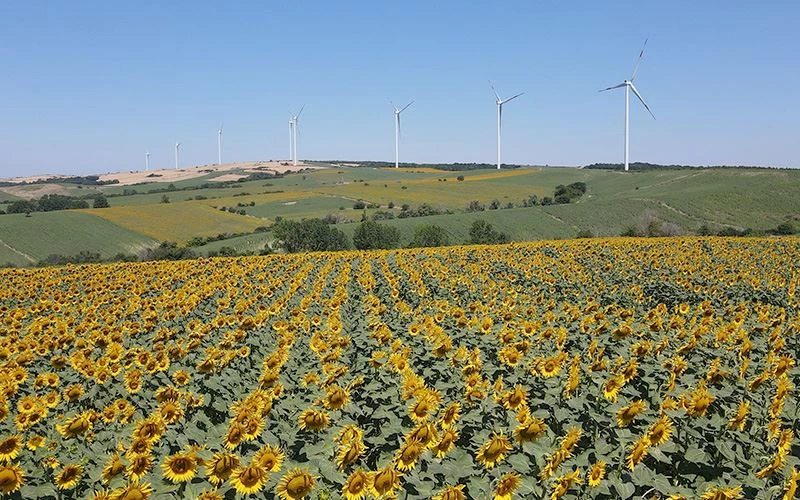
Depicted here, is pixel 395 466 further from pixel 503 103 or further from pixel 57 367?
pixel 503 103

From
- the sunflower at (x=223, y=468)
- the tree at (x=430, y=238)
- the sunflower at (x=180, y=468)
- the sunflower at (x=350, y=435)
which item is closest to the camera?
the sunflower at (x=223, y=468)

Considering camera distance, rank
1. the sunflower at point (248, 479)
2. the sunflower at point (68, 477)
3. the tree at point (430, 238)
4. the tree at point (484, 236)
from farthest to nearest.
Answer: the tree at point (430, 238) → the tree at point (484, 236) → the sunflower at point (68, 477) → the sunflower at point (248, 479)

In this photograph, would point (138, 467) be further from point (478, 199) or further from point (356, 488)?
point (478, 199)

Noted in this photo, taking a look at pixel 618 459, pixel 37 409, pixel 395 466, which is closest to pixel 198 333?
pixel 37 409

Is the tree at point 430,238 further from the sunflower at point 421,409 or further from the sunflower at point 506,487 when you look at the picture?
the sunflower at point 506,487

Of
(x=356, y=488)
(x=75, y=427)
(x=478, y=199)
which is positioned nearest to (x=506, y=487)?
(x=356, y=488)

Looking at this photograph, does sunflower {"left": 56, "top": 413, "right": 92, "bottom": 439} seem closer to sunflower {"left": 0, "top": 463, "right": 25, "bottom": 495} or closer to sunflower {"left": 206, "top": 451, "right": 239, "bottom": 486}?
sunflower {"left": 0, "top": 463, "right": 25, "bottom": 495}

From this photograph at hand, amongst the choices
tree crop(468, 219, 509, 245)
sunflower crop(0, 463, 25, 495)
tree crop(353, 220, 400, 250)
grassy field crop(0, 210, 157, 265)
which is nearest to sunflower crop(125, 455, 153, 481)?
sunflower crop(0, 463, 25, 495)

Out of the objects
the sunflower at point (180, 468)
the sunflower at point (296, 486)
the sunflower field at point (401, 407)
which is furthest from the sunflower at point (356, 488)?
the sunflower at point (180, 468)

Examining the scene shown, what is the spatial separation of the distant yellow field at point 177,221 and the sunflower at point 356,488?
70.7 m

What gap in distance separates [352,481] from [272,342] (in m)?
5.91

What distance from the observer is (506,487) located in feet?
13.4

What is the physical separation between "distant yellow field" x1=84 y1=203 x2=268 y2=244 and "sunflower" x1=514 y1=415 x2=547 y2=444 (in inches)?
2757

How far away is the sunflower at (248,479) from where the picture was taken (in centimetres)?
397
